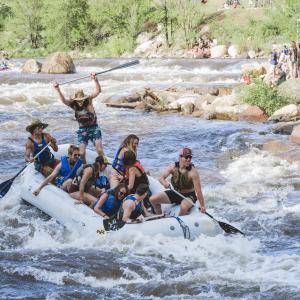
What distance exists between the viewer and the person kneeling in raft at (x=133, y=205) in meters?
6.95

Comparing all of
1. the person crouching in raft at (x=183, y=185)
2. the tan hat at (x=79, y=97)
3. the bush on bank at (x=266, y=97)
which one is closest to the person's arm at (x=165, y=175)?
the person crouching in raft at (x=183, y=185)

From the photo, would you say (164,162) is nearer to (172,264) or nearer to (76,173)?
(76,173)

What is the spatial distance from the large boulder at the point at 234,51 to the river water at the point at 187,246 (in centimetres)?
1950

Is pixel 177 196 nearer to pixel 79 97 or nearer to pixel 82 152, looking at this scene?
pixel 82 152

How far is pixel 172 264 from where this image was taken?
21.2ft

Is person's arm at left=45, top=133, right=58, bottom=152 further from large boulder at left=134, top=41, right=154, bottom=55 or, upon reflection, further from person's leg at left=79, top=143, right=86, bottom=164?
large boulder at left=134, top=41, right=154, bottom=55

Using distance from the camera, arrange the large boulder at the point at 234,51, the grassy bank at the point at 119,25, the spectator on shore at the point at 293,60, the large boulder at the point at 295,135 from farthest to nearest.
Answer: the grassy bank at the point at 119,25, the large boulder at the point at 234,51, the spectator on shore at the point at 293,60, the large boulder at the point at 295,135

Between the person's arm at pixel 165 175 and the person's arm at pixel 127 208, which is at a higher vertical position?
the person's arm at pixel 165 175

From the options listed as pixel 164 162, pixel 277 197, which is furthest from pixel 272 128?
pixel 277 197

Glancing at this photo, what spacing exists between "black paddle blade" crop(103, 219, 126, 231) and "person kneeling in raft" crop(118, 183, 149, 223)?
3.9 inches

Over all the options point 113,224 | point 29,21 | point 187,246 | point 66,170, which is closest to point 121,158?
point 113,224

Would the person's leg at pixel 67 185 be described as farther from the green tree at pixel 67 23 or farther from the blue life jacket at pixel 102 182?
the green tree at pixel 67 23

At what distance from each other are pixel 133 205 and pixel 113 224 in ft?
1.11

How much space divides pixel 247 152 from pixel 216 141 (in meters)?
1.52
